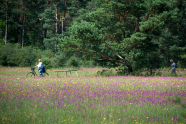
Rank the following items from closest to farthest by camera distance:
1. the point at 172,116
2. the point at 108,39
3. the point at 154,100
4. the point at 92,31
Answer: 1. the point at 172,116
2. the point at 154,100
3. the point at 92,31
4. the point at 108,39

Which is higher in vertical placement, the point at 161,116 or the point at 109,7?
the point at 109,7

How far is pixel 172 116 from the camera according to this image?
5.37 m

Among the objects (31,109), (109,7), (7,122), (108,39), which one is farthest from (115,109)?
(108,39)

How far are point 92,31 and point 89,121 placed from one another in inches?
524

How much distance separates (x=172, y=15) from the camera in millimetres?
17688

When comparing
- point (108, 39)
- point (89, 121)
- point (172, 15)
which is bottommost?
point (89, 121)

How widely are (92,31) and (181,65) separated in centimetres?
2511

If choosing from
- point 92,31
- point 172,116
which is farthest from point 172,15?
point 172,116

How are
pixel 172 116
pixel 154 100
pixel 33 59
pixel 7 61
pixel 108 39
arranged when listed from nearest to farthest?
1. pixel 172 116
2. pixel 154 100
3. pixel 108 39
4. pixel 7 61
5. pixel 33 59

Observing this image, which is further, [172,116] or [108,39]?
[108,39]

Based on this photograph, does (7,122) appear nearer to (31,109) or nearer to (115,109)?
(31,109)

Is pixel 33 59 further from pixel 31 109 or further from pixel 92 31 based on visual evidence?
pixel 31 109

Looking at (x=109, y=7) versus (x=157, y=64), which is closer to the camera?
(x=109, y=7)

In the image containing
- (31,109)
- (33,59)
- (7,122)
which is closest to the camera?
(7,122)
